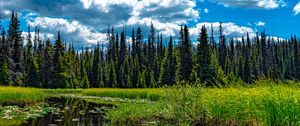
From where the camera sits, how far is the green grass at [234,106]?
9555mm

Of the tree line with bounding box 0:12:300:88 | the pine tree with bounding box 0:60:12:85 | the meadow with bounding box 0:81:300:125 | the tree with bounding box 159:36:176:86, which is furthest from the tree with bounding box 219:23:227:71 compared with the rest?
the meadow with bounding box 0:81:300:125

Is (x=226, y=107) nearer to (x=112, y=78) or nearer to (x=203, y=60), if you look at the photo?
(x=203, y=60)

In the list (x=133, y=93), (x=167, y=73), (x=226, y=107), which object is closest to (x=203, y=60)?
(x=167, y=73)

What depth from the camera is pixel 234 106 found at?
12094 millimetres

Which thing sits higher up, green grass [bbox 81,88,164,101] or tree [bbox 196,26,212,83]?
tree [bbox 196,26,212,83]

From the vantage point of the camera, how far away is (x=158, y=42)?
122 meters

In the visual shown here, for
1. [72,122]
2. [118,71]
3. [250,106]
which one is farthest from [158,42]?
[250,106]

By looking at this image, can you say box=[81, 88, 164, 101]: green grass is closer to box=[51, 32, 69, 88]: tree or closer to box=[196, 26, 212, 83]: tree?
box=[196, 26, 212, 83]: tree

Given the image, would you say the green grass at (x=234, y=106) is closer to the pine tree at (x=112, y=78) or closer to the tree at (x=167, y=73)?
the tree at (x=167, y=73)

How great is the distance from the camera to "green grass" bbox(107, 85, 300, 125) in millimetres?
9555

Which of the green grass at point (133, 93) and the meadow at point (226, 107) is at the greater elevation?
the meadow at point (226, 107)

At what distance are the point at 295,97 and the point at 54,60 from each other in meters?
67.4

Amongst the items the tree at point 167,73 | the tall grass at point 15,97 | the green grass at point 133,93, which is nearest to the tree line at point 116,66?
the tree at point 167,73

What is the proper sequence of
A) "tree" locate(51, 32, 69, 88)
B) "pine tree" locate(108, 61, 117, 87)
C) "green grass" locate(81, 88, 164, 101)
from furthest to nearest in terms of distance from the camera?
1. "pine tree" locate(108, 61, 117, 87)
2. "tree" locate(51, 32, 69, 88)
3. "green grass" locate(81, 88, 164, 101)
